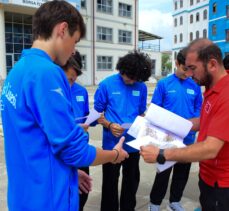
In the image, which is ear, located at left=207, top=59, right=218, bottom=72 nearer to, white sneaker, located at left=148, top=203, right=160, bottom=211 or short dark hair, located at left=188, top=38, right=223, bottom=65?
short dark hair, located at left=188, top=38, right=223, bottom=65

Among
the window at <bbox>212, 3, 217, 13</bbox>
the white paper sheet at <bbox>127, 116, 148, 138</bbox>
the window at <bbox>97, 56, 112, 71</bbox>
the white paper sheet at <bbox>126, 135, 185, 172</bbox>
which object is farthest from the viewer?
the window at <bbox>212, 3, 217, 13</bbox>

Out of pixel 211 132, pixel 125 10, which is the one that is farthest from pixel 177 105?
pixel 125 10

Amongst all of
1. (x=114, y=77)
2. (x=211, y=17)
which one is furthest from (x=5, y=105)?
(x=211, y=17)

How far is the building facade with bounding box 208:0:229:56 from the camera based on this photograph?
44.1m

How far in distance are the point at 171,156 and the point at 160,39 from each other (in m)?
45.6

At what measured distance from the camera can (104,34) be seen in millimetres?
35250

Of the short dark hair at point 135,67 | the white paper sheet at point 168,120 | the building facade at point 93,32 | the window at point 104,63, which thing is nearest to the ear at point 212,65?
the white paper sheet at point 168,120

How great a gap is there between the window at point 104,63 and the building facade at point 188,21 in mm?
26195

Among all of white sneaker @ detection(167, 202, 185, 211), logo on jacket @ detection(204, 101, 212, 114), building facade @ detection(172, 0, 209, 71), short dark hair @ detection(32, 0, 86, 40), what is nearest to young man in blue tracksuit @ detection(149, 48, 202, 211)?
white sneaker @ detection(167, 202, 185, 211)

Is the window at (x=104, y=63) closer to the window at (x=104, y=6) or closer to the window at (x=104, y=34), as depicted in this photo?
the window at (x=104, y=34)

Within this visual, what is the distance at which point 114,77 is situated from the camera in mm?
3684

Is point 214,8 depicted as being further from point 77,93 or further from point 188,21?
point 77,93

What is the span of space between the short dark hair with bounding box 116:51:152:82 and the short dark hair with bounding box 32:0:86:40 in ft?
5.96

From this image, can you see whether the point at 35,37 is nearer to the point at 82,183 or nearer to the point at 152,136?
the point at 82,183
